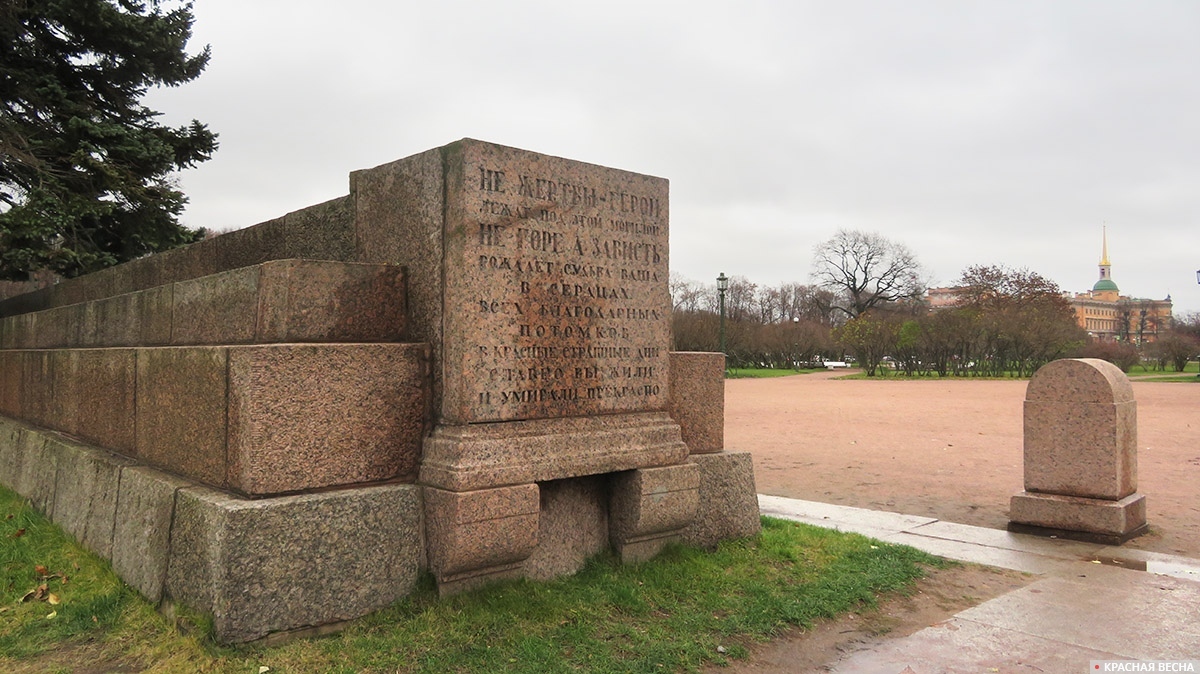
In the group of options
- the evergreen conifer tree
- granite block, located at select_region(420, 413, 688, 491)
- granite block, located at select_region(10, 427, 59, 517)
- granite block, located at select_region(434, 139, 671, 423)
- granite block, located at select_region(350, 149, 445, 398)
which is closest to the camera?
granite block, located at select_region(420, 413, 688, 491)

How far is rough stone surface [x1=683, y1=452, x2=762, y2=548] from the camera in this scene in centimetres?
502

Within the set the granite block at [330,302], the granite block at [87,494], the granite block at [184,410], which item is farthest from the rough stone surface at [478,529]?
the granite block at [87,494]

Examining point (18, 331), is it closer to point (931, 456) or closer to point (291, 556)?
point (291, 556)

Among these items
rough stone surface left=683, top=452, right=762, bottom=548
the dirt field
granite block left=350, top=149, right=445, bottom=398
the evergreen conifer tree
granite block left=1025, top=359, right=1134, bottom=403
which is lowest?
the dirt field

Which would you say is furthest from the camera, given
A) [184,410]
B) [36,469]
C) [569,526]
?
[36,469]

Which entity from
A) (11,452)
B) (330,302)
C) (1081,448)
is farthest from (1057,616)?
(11,452)

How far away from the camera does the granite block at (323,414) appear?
3.36m

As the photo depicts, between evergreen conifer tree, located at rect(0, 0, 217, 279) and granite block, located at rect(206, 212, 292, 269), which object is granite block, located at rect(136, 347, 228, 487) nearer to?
granite block, located at rect(206, 212, 292, 269)

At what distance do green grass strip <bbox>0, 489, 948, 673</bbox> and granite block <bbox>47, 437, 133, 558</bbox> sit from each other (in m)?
0.11

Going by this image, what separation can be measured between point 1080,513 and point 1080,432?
0.62 metres

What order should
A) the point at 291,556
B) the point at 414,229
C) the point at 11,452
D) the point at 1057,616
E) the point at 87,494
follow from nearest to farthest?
1. the point at 291,556
2. the point at 414,229
3. the point at 1057,616
4. the point at 87,494
5. the point at 11,452

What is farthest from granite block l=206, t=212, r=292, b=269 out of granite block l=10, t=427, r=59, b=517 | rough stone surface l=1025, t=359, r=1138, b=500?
rough stone surface l=1025, t=359, r=1138, b=500

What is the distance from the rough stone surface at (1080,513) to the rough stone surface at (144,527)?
607 centimetres

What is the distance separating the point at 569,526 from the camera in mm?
4344
